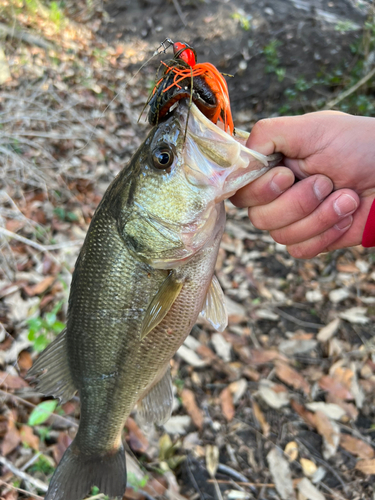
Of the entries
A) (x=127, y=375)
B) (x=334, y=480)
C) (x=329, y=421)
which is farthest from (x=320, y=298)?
(x=127, y=375)

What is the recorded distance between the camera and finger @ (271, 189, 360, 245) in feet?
5.27

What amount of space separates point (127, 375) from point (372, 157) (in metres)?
1.57

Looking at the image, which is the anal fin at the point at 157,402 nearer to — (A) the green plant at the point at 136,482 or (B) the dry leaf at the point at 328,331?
(A) the green plant at the point at 136,482

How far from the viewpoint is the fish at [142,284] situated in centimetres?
141

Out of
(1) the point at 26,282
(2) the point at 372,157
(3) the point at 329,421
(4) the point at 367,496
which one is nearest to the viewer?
(2) the point at 372,157

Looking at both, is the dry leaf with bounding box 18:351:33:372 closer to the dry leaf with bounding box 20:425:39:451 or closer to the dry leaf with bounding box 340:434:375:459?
the dry leaf with bounding box 20:425:39:451

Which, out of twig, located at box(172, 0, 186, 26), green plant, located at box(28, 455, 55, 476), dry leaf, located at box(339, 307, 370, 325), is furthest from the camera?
twig, located at box(172, 0, 186, 26)

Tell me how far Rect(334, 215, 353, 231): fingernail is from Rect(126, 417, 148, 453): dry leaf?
208 centimetres

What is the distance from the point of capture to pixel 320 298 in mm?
3830

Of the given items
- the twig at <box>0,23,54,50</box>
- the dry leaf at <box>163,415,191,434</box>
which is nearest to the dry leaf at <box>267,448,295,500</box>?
the dry leaf at <box>163,415,191,434</box>

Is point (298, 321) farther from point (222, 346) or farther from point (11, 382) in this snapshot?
point (11, 382)

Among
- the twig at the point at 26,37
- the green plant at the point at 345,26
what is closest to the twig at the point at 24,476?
the twig at the point at 26,37

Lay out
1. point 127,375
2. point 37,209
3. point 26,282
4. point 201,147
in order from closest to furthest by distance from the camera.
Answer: point 201,147
point 127,375
point 26,282
point 37,209

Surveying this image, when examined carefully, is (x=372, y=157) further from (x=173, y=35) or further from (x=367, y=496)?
(x=173, y=35)
